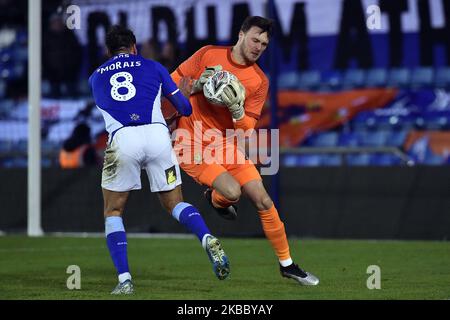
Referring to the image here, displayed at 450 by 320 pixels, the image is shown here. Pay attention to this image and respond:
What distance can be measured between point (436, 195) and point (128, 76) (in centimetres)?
714

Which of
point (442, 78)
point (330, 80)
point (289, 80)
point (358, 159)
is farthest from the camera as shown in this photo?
point (289, 80)

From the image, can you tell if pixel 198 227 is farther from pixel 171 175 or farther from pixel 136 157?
pixel 136 157

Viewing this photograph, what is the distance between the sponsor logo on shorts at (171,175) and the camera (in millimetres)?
8414

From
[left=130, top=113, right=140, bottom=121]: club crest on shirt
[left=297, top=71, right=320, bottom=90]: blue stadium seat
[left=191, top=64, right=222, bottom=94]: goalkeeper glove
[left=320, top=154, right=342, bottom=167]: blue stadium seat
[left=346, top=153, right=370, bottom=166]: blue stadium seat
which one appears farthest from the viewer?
[left=297, top=71, right=320, bottom=90]: blue stadium seat

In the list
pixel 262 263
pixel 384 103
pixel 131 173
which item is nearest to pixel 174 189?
pixel 131 173

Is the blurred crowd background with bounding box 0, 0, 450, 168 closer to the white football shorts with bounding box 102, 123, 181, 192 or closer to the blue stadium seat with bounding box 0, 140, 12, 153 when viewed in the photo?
the blue stadium seat with bounding box 0, 140, 12, 153

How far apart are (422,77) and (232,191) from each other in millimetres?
11502

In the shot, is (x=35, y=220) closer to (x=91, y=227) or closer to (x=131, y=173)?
(x=91, y=227)

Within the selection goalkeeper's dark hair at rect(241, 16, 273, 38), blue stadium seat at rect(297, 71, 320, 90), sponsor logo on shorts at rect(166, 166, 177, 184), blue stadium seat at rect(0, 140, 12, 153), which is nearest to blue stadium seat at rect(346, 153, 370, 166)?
blue stadium seat at rect(297, 71, 320, 90)

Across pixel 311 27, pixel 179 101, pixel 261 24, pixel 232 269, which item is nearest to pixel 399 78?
pixel 311 27

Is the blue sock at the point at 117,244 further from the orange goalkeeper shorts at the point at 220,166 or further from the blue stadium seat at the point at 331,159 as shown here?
the blue stadium seat at the point at 331,159

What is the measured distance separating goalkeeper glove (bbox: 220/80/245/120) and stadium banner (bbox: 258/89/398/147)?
35.9 ft

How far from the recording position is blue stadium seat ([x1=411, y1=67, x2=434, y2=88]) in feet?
64.4

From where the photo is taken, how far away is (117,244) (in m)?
8.30
